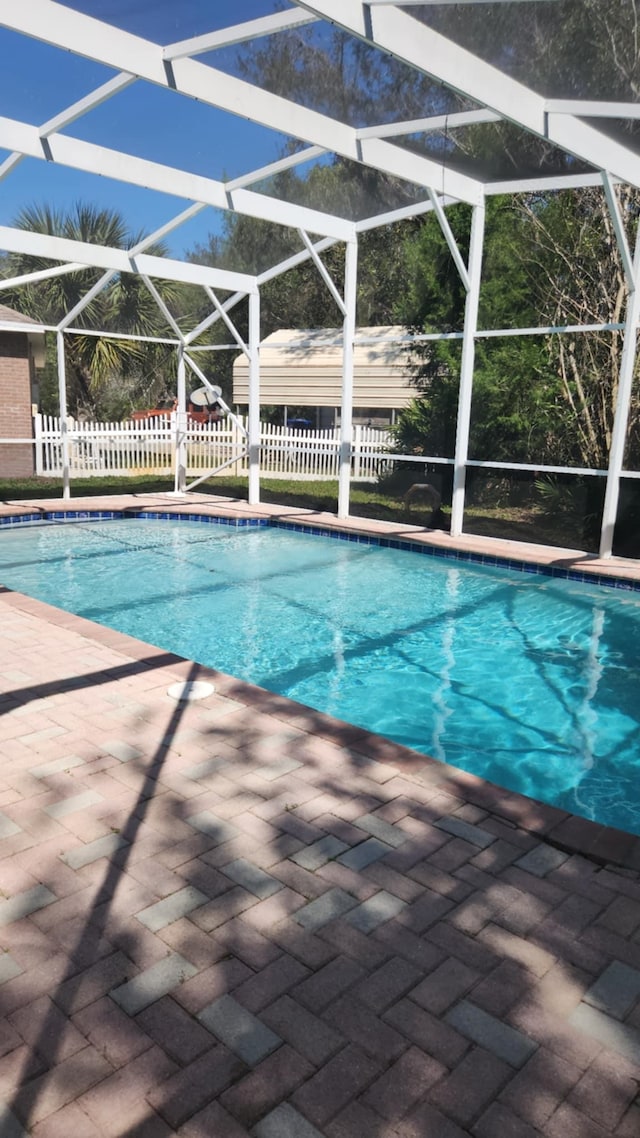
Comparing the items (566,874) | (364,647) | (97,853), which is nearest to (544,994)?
Answer: (566,874)

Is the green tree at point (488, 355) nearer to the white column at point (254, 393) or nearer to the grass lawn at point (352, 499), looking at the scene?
the grass lawn at point (352, 499)

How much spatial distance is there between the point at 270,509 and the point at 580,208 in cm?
616

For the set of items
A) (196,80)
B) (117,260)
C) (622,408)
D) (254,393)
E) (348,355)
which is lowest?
(622,408)

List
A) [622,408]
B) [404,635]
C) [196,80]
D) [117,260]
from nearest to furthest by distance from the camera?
[196,80]
[404,635]
[622,408]
[117,260]

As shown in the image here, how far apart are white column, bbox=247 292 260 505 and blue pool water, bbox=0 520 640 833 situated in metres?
2.27

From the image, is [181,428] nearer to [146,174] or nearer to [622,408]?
[146,174]

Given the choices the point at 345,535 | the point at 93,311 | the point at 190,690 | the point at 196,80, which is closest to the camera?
the point at 190,690

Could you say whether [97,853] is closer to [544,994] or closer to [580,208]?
[544,994]

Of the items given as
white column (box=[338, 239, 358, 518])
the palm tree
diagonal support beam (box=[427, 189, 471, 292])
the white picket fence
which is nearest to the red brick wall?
the white picket fence

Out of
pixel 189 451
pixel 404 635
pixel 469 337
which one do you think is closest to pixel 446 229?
pixel 469 337

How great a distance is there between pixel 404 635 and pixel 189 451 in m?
12.3

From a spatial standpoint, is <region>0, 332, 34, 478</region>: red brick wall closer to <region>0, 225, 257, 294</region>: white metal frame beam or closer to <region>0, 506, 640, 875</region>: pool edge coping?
<region>0, 225, 257, 294</region>: white metal frame beam

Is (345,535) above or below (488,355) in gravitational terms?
below

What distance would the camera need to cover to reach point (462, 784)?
3410 millimetres
